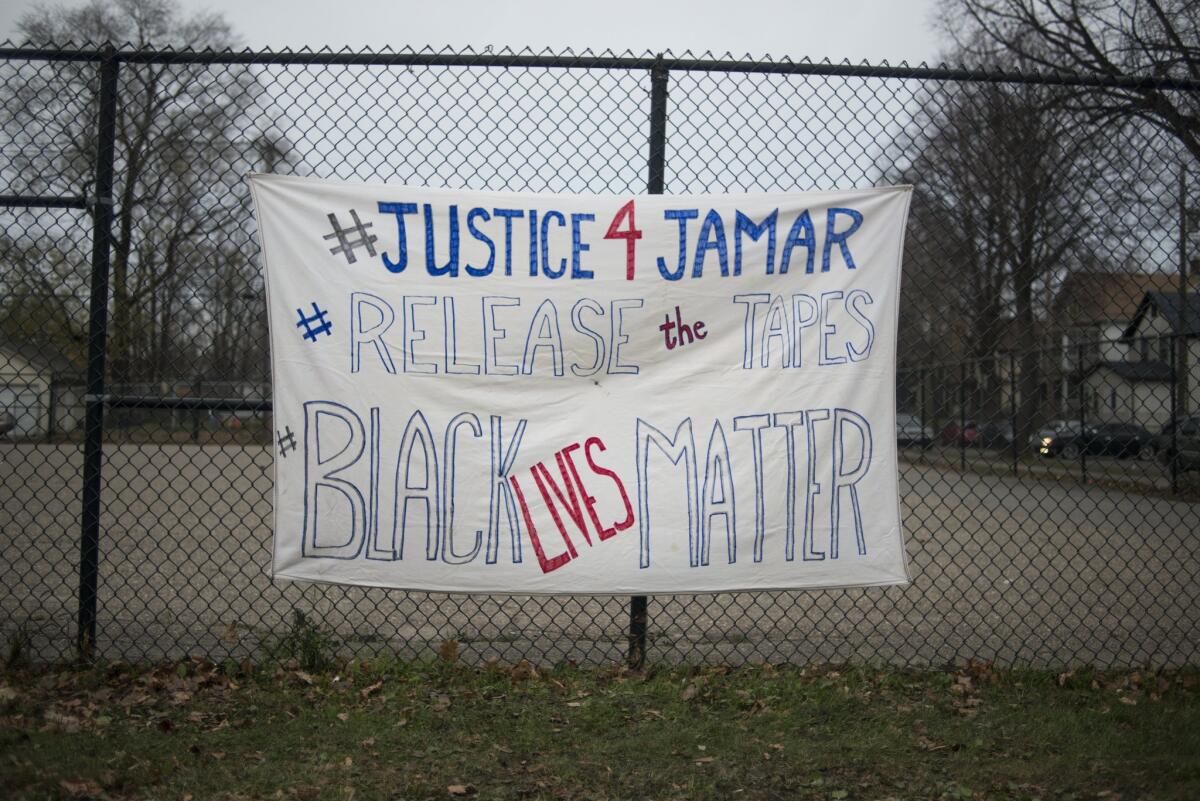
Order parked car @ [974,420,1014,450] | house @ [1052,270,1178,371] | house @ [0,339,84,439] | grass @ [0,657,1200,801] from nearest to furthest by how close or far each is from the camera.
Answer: grass @ [0,657,1200,801]
house @ [0,339,84,439]
house @ [1052,270,1178,371]
parked car @ [974,420,1014,450]

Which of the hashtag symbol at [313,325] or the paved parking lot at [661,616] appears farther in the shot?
the paved parking lot at [661,616]

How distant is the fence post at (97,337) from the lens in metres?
3.87

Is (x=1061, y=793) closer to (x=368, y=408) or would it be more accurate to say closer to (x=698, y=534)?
(x=698, y=534)

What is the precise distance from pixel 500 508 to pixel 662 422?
0.71 meters

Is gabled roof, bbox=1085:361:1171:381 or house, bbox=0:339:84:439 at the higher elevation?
gabled roof, bbox=1085:361:1171:381

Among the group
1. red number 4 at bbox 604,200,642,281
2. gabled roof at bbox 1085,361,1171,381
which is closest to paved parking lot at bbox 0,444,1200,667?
red number 4 at bbox 604,200,642,281

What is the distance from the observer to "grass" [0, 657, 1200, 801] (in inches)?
120

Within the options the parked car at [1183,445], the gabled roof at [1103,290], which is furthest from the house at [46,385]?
the parked car at [1183,445]

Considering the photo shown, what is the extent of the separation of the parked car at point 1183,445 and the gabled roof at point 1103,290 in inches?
69.8

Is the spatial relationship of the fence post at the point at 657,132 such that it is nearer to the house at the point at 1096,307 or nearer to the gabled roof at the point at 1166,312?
the house at the point at 1096,307

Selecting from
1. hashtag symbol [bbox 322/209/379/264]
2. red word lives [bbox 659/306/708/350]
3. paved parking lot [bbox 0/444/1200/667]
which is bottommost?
paved parking lot [bbox 0/444/1200/667]

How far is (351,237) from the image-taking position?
381 cm

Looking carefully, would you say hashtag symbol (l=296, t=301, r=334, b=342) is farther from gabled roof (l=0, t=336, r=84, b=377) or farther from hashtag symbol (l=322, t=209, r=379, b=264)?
gabled roof (l=0, t=336, r=84, b=377)

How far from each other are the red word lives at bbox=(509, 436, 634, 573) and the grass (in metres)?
0.57
